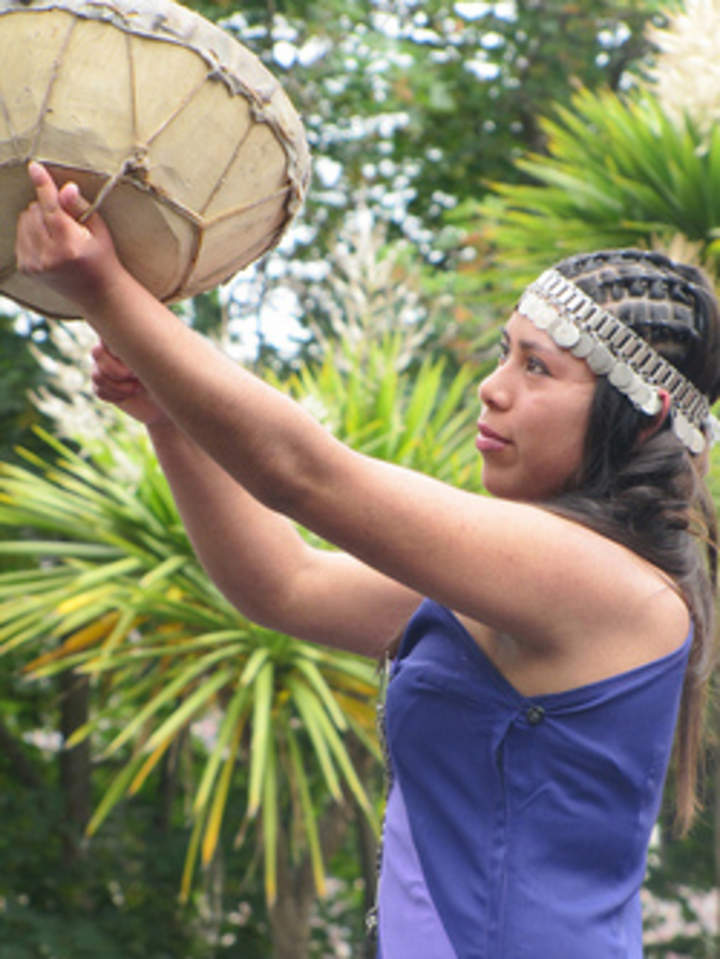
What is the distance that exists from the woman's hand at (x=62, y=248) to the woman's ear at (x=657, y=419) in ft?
2.19

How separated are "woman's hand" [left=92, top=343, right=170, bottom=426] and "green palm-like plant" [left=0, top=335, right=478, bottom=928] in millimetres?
2554

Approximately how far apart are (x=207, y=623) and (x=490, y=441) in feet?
10.3

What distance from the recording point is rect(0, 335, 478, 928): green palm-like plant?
14.2 feet

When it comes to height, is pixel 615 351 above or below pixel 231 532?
above

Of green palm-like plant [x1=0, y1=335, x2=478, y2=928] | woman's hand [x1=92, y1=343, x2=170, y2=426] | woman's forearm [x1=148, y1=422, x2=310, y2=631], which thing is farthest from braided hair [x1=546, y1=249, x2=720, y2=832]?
green palm-like plant [x1=0, y1=335, x2=478, y2=928]

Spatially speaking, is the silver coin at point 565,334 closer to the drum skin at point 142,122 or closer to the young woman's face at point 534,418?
the young woman's face at point 534,418

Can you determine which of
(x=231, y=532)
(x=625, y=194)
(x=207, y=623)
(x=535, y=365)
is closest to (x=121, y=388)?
(x=231, y=532)

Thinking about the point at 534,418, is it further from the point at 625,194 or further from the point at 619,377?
the point at 625,194

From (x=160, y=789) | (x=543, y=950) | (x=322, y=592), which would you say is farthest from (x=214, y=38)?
(x=160, y=789)

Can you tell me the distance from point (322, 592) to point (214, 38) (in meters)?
0.79

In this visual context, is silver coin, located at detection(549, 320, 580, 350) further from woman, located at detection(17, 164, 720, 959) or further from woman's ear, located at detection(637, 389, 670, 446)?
woman's ear, located at detection(637, 389, 670, 446)

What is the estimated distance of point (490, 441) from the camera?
1593mm

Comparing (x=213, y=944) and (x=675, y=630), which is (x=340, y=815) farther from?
(x=675, y=630)

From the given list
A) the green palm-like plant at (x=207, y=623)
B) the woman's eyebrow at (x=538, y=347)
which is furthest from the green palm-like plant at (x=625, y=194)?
the woman's eyebrow at (x=538, y=347)
